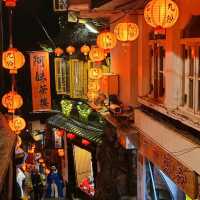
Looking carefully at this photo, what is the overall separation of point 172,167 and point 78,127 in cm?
1310

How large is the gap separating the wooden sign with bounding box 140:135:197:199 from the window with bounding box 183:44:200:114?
1.38m

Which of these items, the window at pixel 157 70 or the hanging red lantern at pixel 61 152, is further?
the hanging red lantern at pixel 61 152

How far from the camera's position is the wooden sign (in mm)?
9297

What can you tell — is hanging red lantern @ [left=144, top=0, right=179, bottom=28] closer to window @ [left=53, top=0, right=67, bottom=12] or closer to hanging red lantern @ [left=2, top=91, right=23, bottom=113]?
hanging red lantern @ [left=2, top=91, right=23, bottom=113]

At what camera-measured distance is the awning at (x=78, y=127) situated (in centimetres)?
2079

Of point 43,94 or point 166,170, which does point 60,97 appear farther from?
point 166,170

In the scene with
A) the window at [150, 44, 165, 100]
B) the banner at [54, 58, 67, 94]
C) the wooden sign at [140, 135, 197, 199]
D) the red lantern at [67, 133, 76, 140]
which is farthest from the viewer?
the banner at [54, 58, 67, 94]

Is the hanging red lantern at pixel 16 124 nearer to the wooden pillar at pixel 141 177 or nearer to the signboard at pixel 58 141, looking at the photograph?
the wooden pillar at pixel 141 177

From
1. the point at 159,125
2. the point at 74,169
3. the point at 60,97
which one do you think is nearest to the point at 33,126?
the point at 60,97

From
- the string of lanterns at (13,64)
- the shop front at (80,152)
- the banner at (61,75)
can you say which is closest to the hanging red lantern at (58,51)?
the banner at (61,75)

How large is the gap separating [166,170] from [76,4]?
353 inches

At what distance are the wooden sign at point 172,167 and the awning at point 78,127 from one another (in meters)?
7.08

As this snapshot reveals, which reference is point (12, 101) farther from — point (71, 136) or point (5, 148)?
point (5, 148)

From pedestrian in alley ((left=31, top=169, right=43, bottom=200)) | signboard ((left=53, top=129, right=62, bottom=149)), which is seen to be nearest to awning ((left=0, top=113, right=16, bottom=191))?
pedestrian in alley ((left=31, top=169, right=43, bottom=200))
